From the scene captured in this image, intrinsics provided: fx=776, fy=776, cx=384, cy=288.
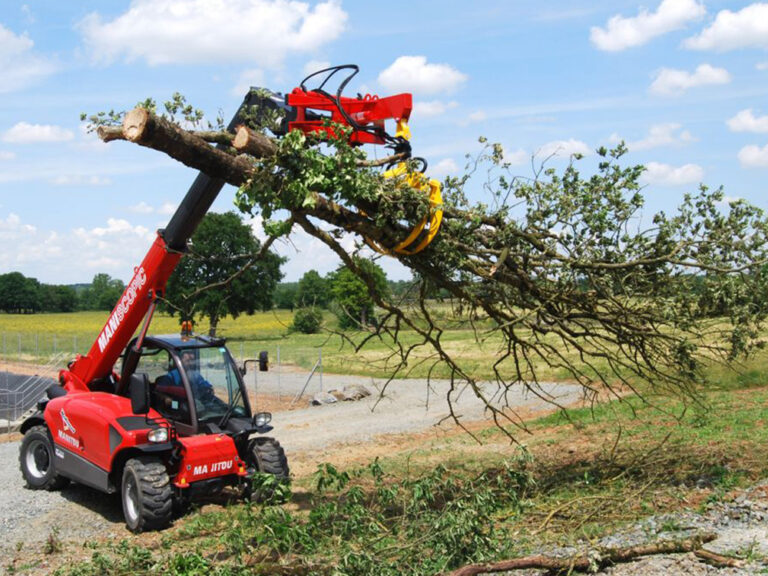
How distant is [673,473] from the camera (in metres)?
9.46

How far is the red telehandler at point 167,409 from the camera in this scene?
326 inches

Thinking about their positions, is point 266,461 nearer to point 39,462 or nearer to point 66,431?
point 66,431

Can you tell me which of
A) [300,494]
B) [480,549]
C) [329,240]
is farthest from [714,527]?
[300,494]

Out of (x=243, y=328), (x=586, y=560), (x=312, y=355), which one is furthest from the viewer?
(x=243, y=328)

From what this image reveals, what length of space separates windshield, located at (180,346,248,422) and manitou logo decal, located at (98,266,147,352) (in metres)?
0.89

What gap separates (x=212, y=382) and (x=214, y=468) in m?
1.10

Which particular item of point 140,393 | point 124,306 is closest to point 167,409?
point 140,393

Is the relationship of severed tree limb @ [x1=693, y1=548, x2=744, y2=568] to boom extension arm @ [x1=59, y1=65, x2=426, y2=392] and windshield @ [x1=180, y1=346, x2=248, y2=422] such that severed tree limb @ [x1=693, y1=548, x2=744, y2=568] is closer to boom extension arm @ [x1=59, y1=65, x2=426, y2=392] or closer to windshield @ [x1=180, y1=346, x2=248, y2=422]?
boom extension arm @ [x1=59, y1=65, x2=426, y2=392]

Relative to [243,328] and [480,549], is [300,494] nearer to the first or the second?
[480,549]

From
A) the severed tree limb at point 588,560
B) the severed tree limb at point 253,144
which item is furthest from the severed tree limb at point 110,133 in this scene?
the severed tree limb at point 588,560

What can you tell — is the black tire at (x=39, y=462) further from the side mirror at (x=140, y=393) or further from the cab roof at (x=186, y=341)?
the cab roof at (x=186, y=341)

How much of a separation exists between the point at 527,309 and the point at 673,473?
2799 millimetres

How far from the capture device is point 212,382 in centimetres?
950

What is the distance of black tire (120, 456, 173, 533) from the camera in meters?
8.48
